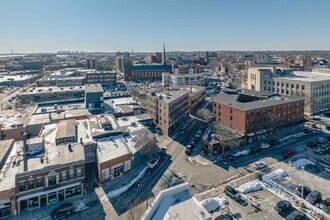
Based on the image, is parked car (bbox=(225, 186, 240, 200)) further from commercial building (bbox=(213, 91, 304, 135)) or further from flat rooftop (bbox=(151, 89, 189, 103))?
flat rooftop (bbox=(151, 89, 189, 103))

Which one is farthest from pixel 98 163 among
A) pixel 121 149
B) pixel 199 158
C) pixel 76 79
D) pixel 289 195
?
pixel 76 79

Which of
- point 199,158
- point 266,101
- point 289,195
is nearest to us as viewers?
point 289,195

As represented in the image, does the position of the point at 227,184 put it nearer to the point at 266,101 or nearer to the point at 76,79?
the point at 266,101

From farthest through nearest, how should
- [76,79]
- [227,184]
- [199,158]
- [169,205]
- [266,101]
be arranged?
1. [76,79]
2. [266,101]
3. [199,158]
4. [227,184]
5. [169,205]

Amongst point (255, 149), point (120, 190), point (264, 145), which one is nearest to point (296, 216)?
point (255, 149)

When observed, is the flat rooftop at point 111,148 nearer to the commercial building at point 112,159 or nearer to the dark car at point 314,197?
the commercial building at point 112,159
